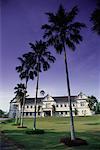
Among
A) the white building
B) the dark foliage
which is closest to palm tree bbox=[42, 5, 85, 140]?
the dark foliage

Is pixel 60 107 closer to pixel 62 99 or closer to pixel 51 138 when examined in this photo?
pixel 62 99

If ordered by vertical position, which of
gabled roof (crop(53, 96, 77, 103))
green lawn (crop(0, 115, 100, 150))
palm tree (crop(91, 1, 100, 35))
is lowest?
green lawn (crop(0, 115, 100, 150))

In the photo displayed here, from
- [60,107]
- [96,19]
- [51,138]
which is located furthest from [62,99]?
[96,19]

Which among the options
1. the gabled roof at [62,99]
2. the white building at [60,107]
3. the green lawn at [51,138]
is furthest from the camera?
the gabled roof at [62,99]

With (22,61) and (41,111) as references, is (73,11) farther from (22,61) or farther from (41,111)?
(41,111)

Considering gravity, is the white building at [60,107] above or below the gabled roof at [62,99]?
below

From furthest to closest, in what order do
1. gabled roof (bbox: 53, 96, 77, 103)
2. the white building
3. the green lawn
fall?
1. gabled roof (bbox: 53, 96, 77, 103)
2. the white building
3. the green lawn

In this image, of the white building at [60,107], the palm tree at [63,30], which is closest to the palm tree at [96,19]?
the palm tree at [63,30]

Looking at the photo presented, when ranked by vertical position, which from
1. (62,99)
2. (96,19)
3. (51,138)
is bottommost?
(51,138)

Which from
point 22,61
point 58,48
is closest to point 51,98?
point 22,61

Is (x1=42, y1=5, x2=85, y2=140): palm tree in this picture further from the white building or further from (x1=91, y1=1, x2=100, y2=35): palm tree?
the white building

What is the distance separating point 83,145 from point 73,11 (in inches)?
538

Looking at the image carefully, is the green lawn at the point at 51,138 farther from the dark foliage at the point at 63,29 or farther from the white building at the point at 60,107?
the white building at the point at 60,107

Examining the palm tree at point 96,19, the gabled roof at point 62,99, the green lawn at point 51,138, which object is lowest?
the green lawn at point 51,138
